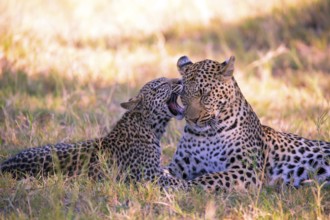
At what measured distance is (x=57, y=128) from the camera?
11.1 m

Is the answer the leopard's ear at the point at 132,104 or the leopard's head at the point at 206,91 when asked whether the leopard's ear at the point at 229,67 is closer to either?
the leopard's head at the point at 206,91

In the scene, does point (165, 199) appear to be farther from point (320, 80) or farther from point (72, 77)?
point (320, 80)

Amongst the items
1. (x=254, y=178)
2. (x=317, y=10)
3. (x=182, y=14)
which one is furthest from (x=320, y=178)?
(x=182, y=14)

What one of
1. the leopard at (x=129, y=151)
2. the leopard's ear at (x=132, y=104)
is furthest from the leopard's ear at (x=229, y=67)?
the leopard's ear at (x=132, y=104)

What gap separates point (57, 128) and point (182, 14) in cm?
1015

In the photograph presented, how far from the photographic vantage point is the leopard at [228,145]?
9.02 m

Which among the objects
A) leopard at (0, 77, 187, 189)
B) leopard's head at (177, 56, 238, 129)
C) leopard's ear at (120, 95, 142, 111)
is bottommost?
leopard at (0, 77, 187, 189)

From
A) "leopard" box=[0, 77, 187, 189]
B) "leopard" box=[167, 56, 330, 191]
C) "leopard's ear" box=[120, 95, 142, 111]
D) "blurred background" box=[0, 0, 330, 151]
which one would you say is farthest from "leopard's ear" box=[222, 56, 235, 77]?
"blurred background" box=[0, 0, 330, 151]

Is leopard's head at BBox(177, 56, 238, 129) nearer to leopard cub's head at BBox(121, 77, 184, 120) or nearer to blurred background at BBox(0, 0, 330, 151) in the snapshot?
leopard cub's head at BBox(121, 77, 184, 120)

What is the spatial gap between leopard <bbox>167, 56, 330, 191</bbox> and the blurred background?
0.74 meters

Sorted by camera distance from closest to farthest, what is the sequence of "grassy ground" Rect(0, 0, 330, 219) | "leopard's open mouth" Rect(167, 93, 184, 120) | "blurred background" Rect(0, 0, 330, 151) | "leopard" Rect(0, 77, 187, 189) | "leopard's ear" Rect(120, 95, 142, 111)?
"grassy ground" Rect(0, 0, 330, 219) → "leopard" Rect(0, 77, 187, 189) → "leopard's open mouth" Rect(167, 93, 184, 120) → "leopard's ear" Rect(120, 95, 142, 111) → "blurred background" Rect(0, 0, 330, 151)

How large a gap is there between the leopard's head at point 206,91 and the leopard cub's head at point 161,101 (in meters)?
0.27

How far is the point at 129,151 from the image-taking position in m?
9.27

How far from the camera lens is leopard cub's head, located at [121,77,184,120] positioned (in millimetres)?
9523
